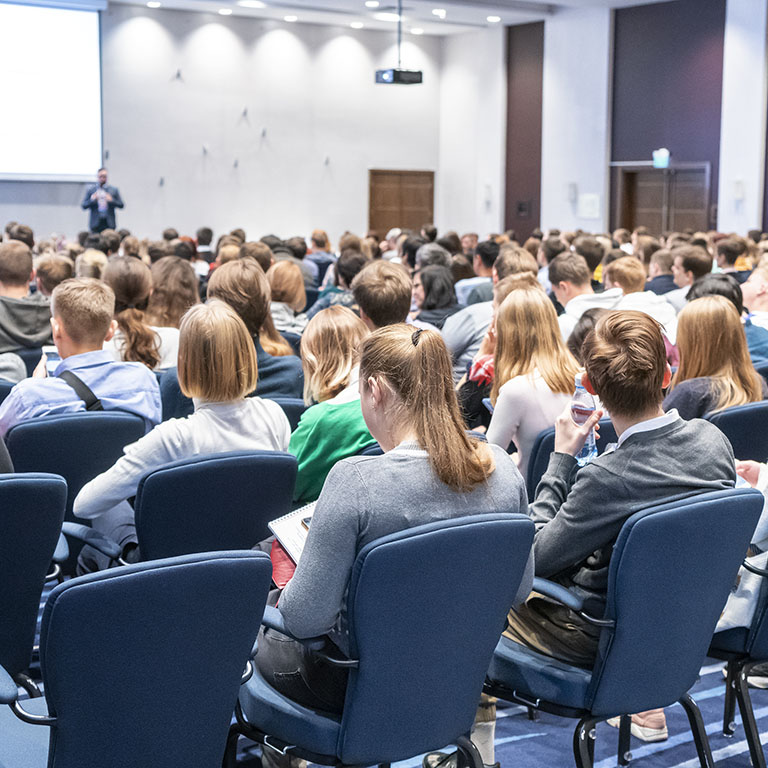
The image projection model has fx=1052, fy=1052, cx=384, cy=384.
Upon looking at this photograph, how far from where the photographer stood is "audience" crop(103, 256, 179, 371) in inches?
196

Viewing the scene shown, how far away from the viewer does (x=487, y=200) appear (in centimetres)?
2017

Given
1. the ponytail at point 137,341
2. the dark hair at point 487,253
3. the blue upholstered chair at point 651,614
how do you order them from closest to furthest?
the blue upholstered chair at point 651,614 < the ponytail at point 137,341 < the dark hair at point 487,253

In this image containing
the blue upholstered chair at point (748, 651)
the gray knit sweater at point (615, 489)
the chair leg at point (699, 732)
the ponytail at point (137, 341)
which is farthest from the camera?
the ponytail at point (137, 341)

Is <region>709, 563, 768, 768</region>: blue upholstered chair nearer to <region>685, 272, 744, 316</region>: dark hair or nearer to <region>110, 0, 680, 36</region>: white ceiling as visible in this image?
<region>685, 272, 744, 316</region>: dark hair

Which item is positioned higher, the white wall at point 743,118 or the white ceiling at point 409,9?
the white ceiling at point 409,9

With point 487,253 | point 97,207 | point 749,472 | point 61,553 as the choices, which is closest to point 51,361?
point 61,553

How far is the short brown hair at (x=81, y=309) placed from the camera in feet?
12.7

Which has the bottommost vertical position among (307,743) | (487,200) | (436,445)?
(307,743)

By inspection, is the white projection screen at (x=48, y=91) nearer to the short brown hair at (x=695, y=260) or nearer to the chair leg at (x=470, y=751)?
the short brown hair at (x=695, y=260)

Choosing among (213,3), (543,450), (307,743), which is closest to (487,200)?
(213,3)

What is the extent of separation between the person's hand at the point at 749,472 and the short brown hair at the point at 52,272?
4.46m

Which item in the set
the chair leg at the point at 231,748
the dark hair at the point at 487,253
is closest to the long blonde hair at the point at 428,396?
the chair leg at the point at 231,748

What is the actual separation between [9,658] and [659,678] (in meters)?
1.65

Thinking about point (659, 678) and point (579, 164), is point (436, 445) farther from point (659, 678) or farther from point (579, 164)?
point (579, 164)
